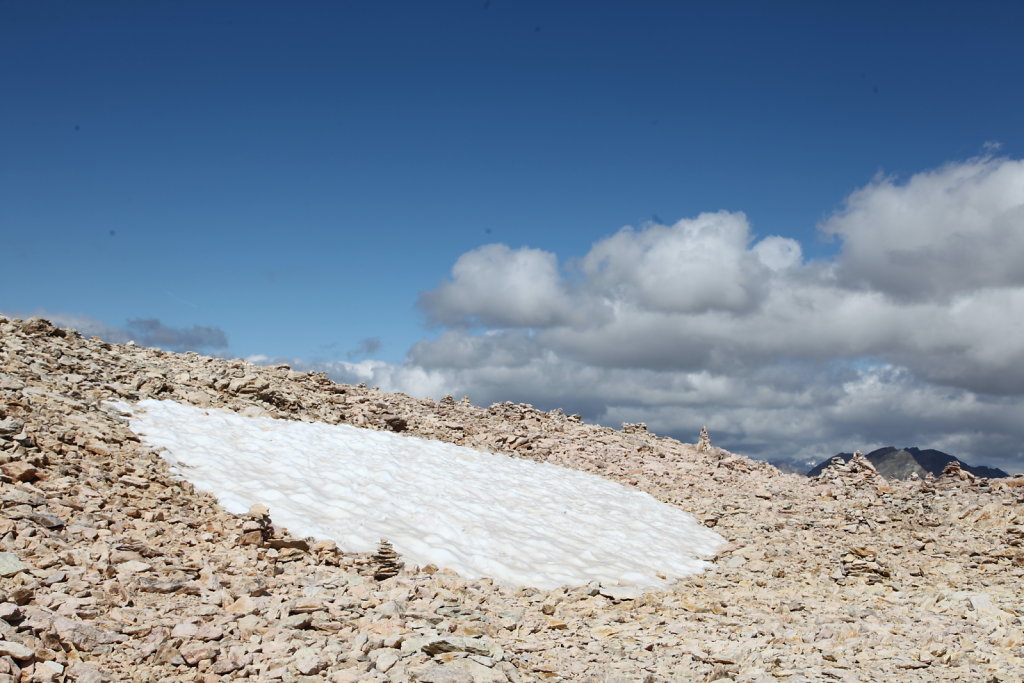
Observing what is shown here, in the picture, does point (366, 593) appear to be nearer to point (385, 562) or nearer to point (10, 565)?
point (385, 562)

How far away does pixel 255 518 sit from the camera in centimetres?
1374

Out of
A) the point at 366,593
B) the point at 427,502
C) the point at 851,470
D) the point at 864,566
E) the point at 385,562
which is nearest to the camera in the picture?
the point at 366,593

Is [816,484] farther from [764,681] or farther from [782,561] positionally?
[764,681]

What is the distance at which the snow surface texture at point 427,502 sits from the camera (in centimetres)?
1533

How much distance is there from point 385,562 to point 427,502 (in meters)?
4.42

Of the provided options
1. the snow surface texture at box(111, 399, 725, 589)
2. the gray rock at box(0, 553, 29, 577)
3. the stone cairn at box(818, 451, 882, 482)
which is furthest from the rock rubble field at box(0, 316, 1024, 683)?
the stone cairn at box(818, 451, 882, 482)

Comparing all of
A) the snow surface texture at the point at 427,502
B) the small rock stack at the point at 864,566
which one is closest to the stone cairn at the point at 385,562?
the snow surface texture at the point at 427,502

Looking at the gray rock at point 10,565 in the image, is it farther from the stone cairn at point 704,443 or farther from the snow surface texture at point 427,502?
the stone cairn at point 704,443

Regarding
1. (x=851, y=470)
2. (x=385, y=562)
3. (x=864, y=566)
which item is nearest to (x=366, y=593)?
(x=385, y=562)

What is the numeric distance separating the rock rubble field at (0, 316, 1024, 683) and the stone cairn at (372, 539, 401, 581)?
0.06 meters

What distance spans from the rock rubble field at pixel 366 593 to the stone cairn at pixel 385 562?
0.06m

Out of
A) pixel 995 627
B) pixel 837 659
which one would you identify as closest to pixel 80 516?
pixel 837 659

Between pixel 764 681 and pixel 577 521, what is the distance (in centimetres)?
1088

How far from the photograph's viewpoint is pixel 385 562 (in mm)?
13781
